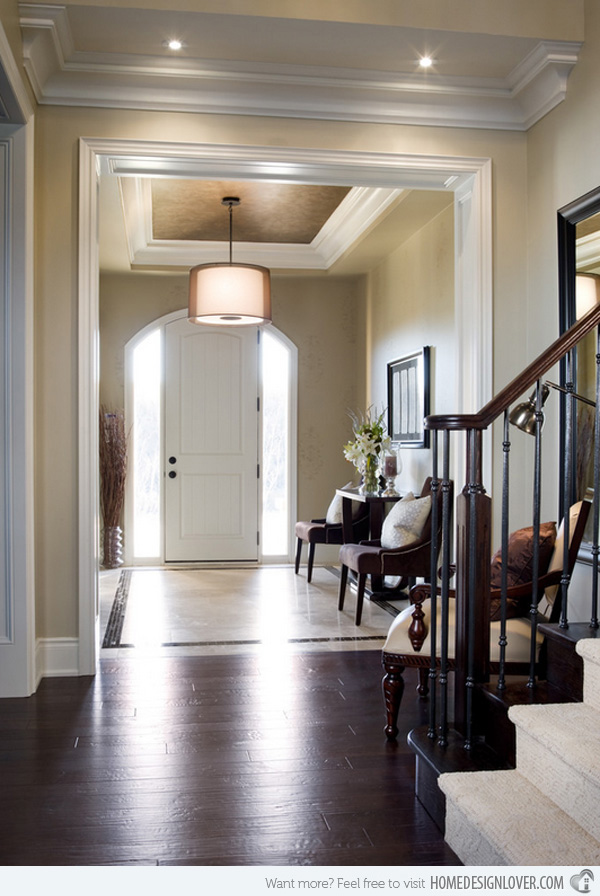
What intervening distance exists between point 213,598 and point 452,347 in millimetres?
2600

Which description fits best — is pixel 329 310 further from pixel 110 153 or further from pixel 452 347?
pixel 110 153

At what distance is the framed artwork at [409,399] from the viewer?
19.7 ft

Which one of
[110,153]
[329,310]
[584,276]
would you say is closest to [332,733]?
[584,276]

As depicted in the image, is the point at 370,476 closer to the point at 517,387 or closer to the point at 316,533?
the point at 316,533

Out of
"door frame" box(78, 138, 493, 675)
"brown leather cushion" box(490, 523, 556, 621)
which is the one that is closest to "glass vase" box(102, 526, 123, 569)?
"door frame" box(78, 138, 493, 675)

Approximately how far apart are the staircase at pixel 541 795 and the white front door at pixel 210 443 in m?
5.96

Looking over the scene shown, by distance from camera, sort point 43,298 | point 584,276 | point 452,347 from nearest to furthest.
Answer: point 584,276
point 43,298
point 452,347

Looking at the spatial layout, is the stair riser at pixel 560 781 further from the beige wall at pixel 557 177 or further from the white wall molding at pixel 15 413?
the white wall molding at pixel 15 413

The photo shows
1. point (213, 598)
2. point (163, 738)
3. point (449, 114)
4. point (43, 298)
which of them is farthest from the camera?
point (213, 598)

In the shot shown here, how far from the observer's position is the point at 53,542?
405 centimetres

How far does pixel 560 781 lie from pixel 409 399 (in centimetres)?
445

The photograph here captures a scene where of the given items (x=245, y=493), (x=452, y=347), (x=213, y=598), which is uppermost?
(x=452, y=347)

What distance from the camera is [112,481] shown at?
305 inches

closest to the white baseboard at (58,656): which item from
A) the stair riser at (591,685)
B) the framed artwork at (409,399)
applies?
the stair riser at (591,685)
